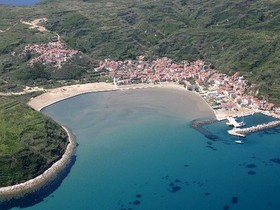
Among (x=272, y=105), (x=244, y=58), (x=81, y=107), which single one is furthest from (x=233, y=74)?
(x=81, y=107)

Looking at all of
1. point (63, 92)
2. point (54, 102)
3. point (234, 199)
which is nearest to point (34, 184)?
point (234, 199)

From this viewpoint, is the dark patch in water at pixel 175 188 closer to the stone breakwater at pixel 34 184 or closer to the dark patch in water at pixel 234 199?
the dark patch in water at pixel 234 199

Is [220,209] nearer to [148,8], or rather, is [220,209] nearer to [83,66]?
[83,66]

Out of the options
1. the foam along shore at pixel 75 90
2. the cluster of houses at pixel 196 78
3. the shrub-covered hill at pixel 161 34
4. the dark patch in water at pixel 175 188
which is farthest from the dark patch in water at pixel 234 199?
the foam along shore at pixel 75 90

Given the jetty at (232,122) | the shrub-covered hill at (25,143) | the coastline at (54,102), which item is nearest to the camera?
the coastline at (54,102)

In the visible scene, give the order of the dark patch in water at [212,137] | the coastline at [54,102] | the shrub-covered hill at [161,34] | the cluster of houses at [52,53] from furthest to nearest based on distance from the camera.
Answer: the cluster of houses at [52,53]
the shrub-covered hill at [161,34]
the dark patch in water at [212,137]
the coastline at [54,102]

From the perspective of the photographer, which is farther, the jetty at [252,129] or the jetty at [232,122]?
the jetty at [232,122]

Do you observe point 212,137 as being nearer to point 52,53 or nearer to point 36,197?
point 36,197

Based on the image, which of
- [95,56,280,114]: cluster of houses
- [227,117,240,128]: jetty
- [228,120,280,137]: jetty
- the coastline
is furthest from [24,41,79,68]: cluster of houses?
[228,120,280,137]: jetty
